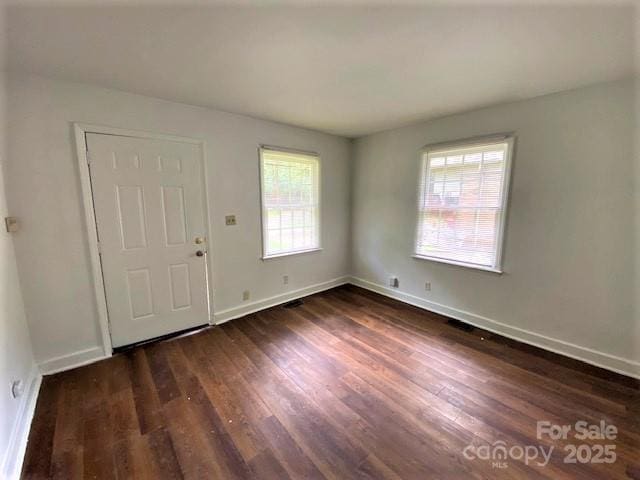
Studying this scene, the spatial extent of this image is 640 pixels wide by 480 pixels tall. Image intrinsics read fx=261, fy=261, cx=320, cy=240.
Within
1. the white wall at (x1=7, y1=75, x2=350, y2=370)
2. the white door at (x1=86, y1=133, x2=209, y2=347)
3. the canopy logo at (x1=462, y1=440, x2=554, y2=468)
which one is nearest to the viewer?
the canopy logo at (x1=462, y1=440, x2=554, y2=468)

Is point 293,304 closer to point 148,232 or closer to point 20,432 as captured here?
point 148,232

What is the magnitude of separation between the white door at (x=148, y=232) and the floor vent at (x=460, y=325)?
286 cm

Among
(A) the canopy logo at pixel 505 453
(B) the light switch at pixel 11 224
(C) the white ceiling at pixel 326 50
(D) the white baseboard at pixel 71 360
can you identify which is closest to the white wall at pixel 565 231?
(C) the white ceiling at pixel 326 50

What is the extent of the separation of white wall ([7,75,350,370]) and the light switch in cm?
6

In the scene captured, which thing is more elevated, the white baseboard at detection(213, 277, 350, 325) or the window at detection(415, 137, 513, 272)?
the window at detection(415, 137, 513, 272)

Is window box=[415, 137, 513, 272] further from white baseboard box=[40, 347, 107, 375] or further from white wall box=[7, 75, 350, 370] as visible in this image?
white baseboard box=[40, 347, 107, 375]

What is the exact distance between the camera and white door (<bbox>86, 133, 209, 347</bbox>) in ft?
7.54

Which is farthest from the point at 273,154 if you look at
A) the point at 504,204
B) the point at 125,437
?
the point at 125,437

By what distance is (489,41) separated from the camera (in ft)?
5.12

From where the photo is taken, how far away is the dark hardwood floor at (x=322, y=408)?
4.69 ft

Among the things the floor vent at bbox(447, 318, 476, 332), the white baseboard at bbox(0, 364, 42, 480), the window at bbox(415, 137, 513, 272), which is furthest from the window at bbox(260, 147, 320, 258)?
the white baseboard at bbox(0, 364, 42, 480)

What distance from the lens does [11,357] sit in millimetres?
1626

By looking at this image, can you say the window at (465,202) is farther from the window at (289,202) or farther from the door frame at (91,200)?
the door frame at (91,200)

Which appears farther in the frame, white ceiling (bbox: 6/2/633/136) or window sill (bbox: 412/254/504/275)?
window sill (bbox: 412/254/504/275)
